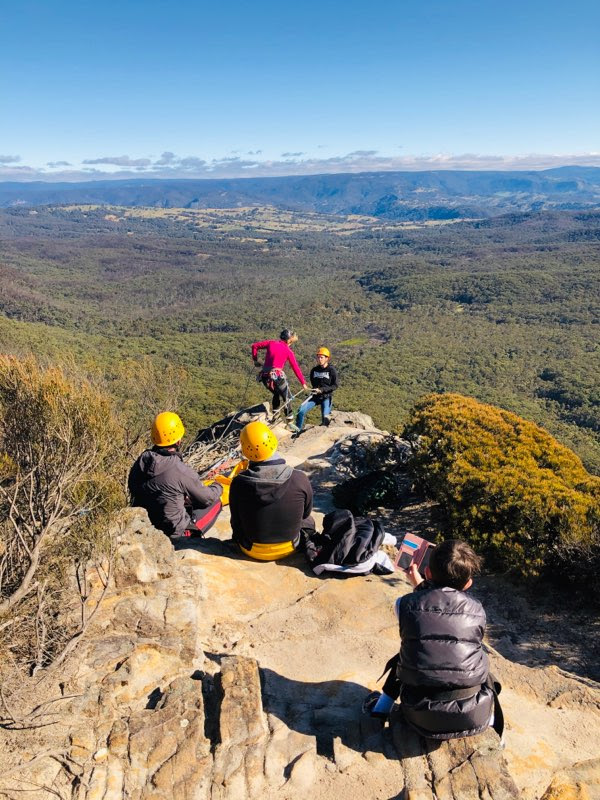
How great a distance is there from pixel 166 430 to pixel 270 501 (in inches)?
57.4

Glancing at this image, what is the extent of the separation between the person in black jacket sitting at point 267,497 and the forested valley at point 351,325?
11166 mm

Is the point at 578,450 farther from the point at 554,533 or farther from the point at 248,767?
the point at 248,767

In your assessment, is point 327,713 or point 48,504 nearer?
point 327,713

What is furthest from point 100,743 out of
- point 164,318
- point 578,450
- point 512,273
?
point 512,273

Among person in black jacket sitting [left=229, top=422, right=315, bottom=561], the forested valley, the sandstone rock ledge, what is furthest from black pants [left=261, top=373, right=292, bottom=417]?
the sandstone rock ledge

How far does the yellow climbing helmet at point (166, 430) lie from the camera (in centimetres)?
544

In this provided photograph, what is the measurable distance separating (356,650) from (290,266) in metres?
197

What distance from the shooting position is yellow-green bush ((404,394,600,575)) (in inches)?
248

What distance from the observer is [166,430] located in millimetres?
5461

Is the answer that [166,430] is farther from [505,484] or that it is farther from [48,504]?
[505,484]

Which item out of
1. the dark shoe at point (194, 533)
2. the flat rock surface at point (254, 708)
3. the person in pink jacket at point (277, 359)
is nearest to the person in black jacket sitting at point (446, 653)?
the flat rock surface at point (254, 708)

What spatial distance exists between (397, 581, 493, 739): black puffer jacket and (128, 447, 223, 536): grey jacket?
126 inches

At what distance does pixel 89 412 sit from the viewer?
5.93 metres

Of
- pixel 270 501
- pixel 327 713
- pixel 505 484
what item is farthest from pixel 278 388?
pixel 327 713
